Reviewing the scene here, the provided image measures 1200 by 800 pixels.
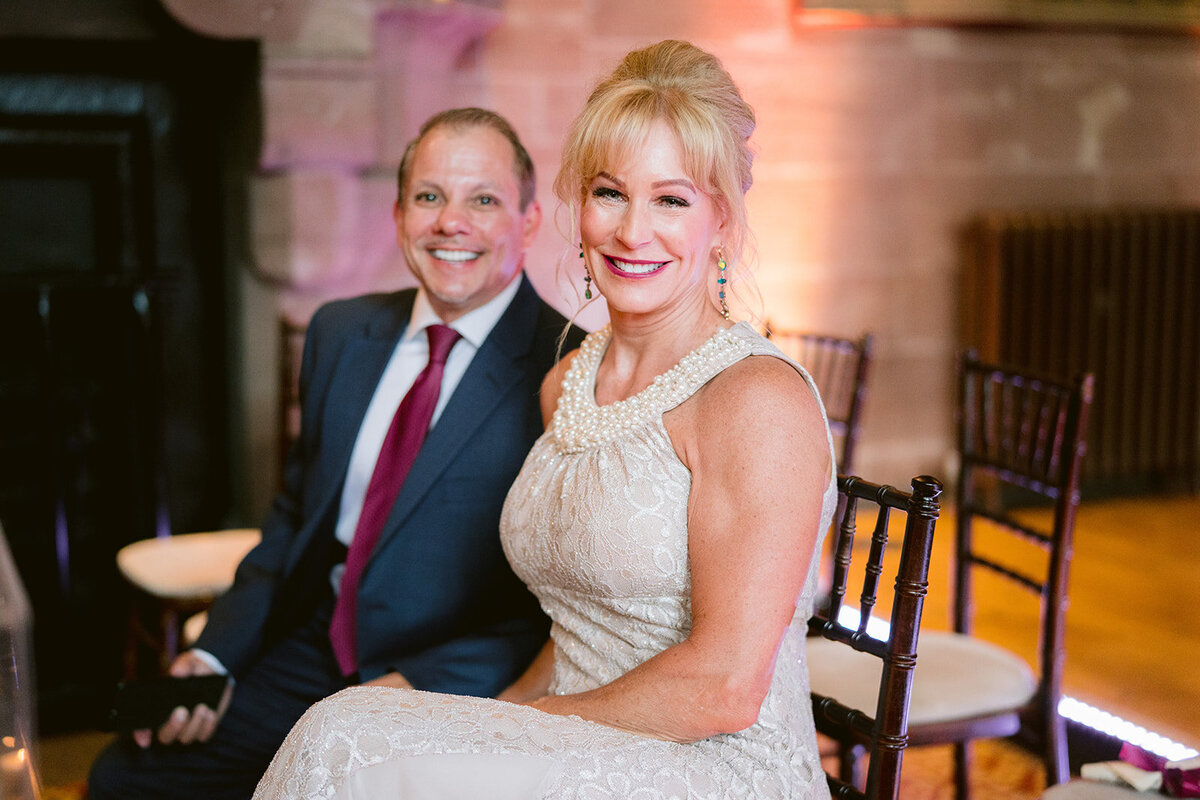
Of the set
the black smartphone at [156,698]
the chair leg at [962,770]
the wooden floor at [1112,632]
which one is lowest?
the wooden floor at [1112,632]

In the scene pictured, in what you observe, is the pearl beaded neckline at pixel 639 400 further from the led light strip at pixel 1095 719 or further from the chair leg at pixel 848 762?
the chair leg at pixel 848 762

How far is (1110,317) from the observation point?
5070 mm

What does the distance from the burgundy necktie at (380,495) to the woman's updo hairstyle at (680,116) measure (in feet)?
2.17

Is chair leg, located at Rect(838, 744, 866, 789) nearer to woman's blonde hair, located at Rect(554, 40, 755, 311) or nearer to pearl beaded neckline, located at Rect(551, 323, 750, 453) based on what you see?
pearl beaded neckline, located at Rect(551, 323, 750, 453)

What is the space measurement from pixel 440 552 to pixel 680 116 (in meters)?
0.85

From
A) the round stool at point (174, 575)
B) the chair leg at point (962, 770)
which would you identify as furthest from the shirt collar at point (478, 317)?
the chair leg at point (962, 770)

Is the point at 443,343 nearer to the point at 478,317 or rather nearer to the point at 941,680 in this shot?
the point at 478,317

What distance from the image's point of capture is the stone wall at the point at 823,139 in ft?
11.4

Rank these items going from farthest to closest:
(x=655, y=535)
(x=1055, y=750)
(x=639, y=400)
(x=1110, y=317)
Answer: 1. (x=1110, y=317)
2. (x=1055, y=750)
3. (x=639, y=400)
4. (x=655, y=535)

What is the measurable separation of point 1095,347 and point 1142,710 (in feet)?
7.79

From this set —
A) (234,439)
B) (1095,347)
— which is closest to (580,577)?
(234,439)

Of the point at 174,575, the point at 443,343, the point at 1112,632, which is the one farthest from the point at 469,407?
the point at 1112,632

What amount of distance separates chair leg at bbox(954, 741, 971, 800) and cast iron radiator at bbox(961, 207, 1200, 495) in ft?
9.52

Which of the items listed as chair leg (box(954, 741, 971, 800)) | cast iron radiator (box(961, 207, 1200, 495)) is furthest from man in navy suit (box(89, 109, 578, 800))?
cast iron radiator (box(961, 207, 1200, 495))
